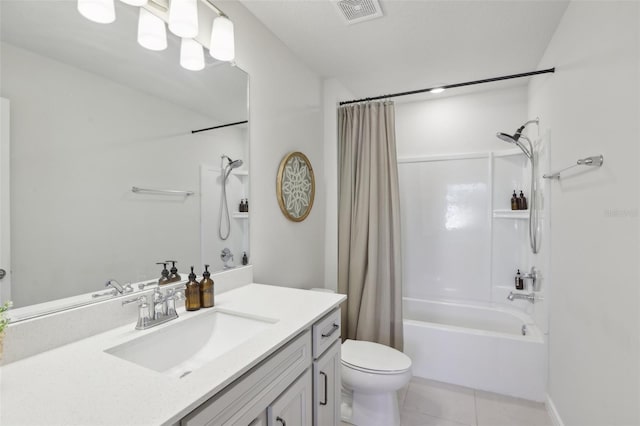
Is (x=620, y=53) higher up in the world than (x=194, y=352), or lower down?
higher up

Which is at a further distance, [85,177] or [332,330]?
[332,330]

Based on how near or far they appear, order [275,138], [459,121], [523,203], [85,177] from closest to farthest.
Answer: [85,177] → [275,138] → [523,203] → [459,121]

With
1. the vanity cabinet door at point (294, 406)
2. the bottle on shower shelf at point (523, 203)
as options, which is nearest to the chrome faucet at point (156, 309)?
the vanity cabinet door at point (294, 406)

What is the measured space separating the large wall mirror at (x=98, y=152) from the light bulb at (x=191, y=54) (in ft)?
0.10

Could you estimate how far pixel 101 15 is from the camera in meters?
1.07

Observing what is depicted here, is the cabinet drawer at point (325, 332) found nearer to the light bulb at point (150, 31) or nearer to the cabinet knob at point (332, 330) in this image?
the cabinet knob at point (332, 330)

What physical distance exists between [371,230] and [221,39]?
1601 mm

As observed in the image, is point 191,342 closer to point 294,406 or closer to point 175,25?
point 294,406

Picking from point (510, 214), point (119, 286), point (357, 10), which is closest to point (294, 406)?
point (119, 286)

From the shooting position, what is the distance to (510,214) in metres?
2.79

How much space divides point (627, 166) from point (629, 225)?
8.6 inches

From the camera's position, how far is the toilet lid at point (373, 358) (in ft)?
5.68

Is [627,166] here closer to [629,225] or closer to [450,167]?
[629,225]

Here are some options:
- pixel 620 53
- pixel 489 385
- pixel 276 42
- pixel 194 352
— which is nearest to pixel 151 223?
pixel 194 352
